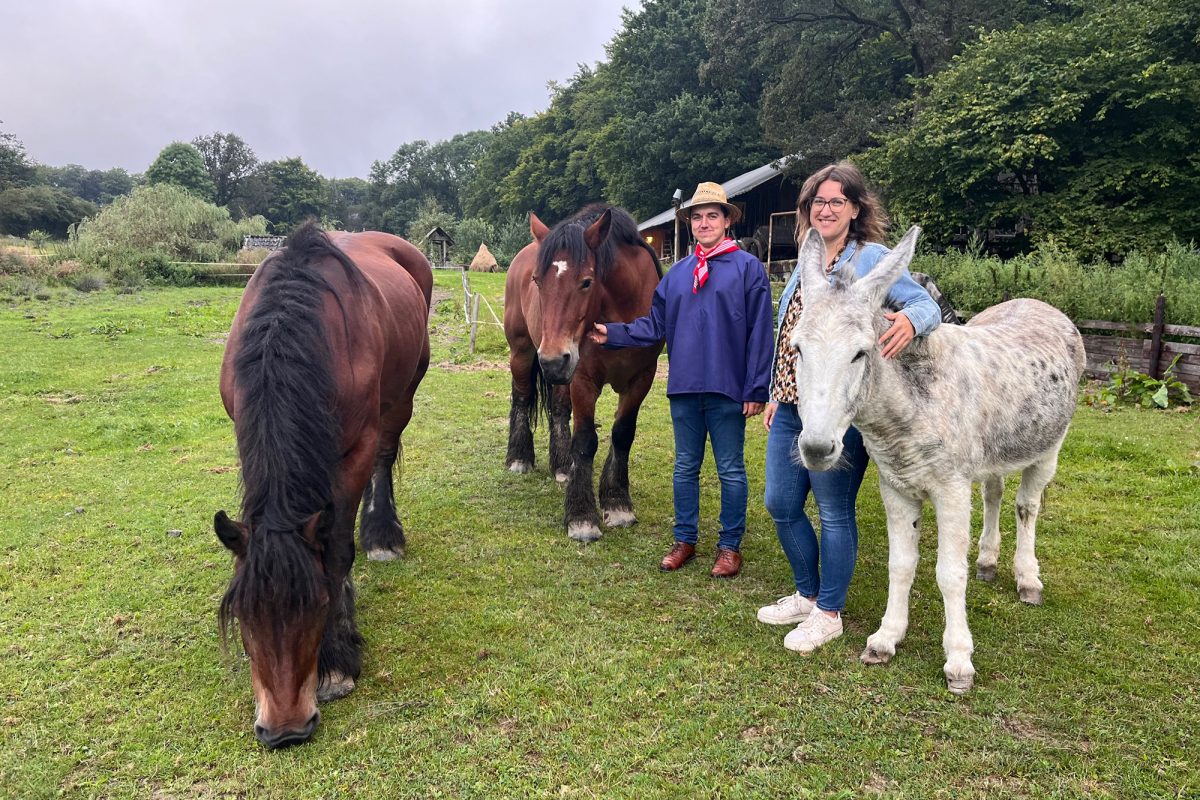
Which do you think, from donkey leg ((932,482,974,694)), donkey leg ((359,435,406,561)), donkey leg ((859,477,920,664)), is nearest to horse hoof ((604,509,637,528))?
donkey leg ((359,435,406,561))

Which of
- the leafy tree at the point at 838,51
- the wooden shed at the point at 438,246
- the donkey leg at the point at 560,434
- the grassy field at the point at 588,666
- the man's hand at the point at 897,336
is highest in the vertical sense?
the leafy tree at the point at 838,51

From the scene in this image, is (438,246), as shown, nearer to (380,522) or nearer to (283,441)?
(380,522)

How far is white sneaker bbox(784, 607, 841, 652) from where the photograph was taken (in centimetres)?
312

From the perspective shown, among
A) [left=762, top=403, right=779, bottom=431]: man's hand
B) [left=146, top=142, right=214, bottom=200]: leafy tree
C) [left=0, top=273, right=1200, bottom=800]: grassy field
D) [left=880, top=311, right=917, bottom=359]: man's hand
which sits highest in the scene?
[left=146, top=142, right=214, bottom=200]: leafy tree

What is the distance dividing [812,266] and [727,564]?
2097 mm

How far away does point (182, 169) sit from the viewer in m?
71.2

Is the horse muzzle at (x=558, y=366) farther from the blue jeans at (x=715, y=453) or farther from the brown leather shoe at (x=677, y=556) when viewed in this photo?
the brown leather shoe at (x=677, y=556)

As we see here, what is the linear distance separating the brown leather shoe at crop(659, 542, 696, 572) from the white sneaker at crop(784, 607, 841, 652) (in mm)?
1002

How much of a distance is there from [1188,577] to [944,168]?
17.3 metres

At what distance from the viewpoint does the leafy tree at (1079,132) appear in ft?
A: 50.6

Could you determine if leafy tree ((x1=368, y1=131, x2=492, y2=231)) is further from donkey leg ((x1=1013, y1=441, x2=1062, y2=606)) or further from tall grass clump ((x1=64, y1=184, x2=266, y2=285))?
donkey leg ((x1=1013, y1=441, x2=1062, y2=606))

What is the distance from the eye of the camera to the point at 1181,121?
1574 cm

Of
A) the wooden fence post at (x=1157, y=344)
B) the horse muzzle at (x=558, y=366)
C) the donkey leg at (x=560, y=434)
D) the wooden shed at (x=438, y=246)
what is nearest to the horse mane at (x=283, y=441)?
the horse muzzle at (x=558, y=366)

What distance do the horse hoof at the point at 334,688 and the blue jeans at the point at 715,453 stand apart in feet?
6.87
